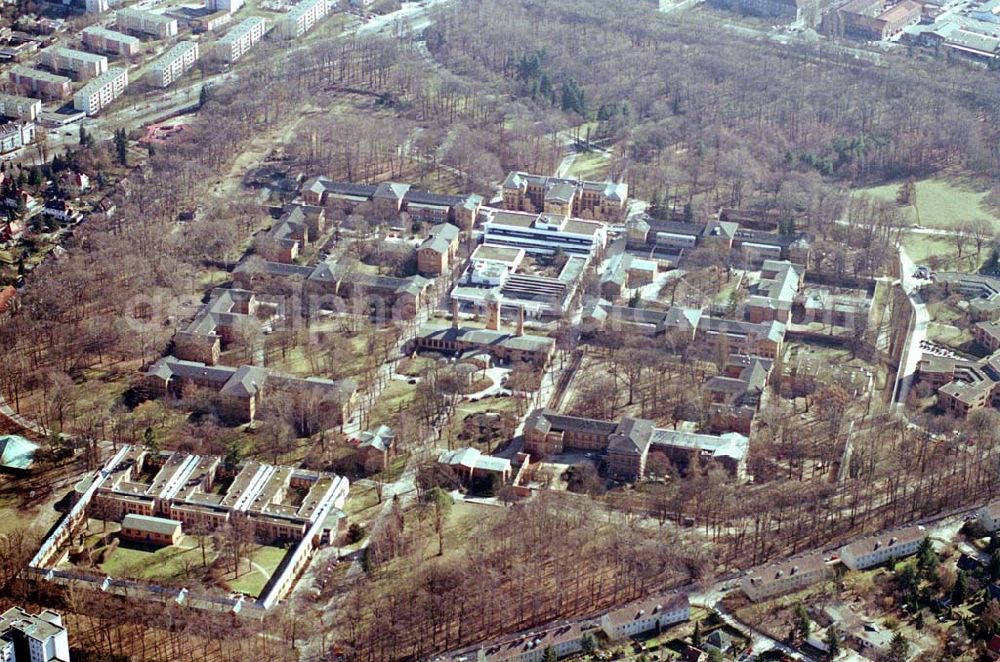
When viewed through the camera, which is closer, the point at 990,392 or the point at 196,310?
the point at 990,392

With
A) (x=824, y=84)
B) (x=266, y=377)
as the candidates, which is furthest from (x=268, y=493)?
(x=824, y=84)

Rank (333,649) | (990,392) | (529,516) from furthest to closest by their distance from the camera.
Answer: (990,392)
(529,516)
(333,649)

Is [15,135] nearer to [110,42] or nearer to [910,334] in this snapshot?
[110,42]

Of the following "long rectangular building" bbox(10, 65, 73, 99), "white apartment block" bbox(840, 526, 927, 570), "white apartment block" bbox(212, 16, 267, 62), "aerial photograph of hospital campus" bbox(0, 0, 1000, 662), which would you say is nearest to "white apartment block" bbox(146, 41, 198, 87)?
"aerial photograph of hospital campus" bbox(0, 0, 1000, 662)

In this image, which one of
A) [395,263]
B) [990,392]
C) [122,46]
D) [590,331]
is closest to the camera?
[990,392]

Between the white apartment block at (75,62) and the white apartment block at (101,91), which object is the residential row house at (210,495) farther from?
the white apartment block at (75,62)

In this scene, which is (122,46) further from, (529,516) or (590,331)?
(529,516)

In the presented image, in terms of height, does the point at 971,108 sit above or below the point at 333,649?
above
